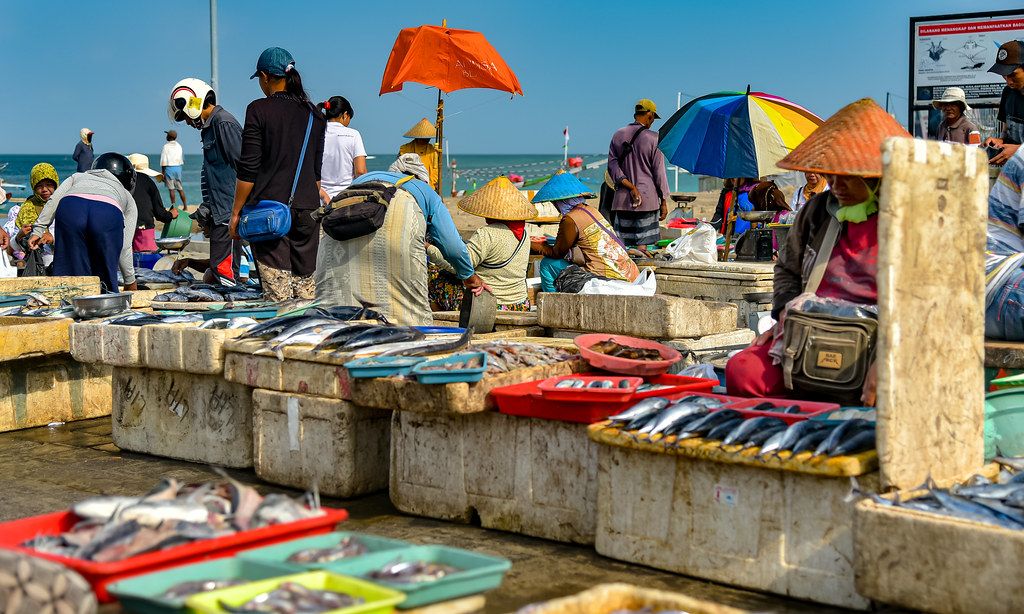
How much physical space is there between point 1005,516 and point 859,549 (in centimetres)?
49

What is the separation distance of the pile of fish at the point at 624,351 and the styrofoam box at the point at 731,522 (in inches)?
40.1

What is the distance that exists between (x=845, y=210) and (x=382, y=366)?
2.42 metres

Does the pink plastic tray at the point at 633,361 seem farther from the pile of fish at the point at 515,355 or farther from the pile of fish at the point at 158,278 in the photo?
the pile of fish at the point at 158,278

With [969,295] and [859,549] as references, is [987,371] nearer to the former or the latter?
[969,295]

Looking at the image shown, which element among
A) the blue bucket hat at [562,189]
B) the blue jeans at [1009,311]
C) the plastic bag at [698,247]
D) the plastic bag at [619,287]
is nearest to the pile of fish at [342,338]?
the plastic bag at [619,287]

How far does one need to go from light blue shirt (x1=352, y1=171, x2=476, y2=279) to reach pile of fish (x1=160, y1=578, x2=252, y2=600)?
14.1 ft

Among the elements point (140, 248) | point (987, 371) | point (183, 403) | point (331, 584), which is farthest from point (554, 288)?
point (140, 248)

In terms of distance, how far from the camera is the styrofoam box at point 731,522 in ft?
12.9

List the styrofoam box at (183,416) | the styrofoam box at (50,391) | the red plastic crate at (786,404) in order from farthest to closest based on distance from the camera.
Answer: the styrofoam box at (50,391) < the styrofoam box at (183,416) < the red plastic crate at (786,404)

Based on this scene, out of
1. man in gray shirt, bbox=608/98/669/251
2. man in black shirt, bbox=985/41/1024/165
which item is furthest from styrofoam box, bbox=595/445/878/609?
man in gray shirt, bbox=608/98/669/251

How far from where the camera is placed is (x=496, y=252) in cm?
866

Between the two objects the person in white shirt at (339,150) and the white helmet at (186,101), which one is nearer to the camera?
the white helmet at (186,101)

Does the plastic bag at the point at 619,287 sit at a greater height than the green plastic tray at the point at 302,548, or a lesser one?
greater

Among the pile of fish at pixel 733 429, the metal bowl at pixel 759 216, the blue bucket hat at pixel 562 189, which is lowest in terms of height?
the pile of fish at pixel 733 429
